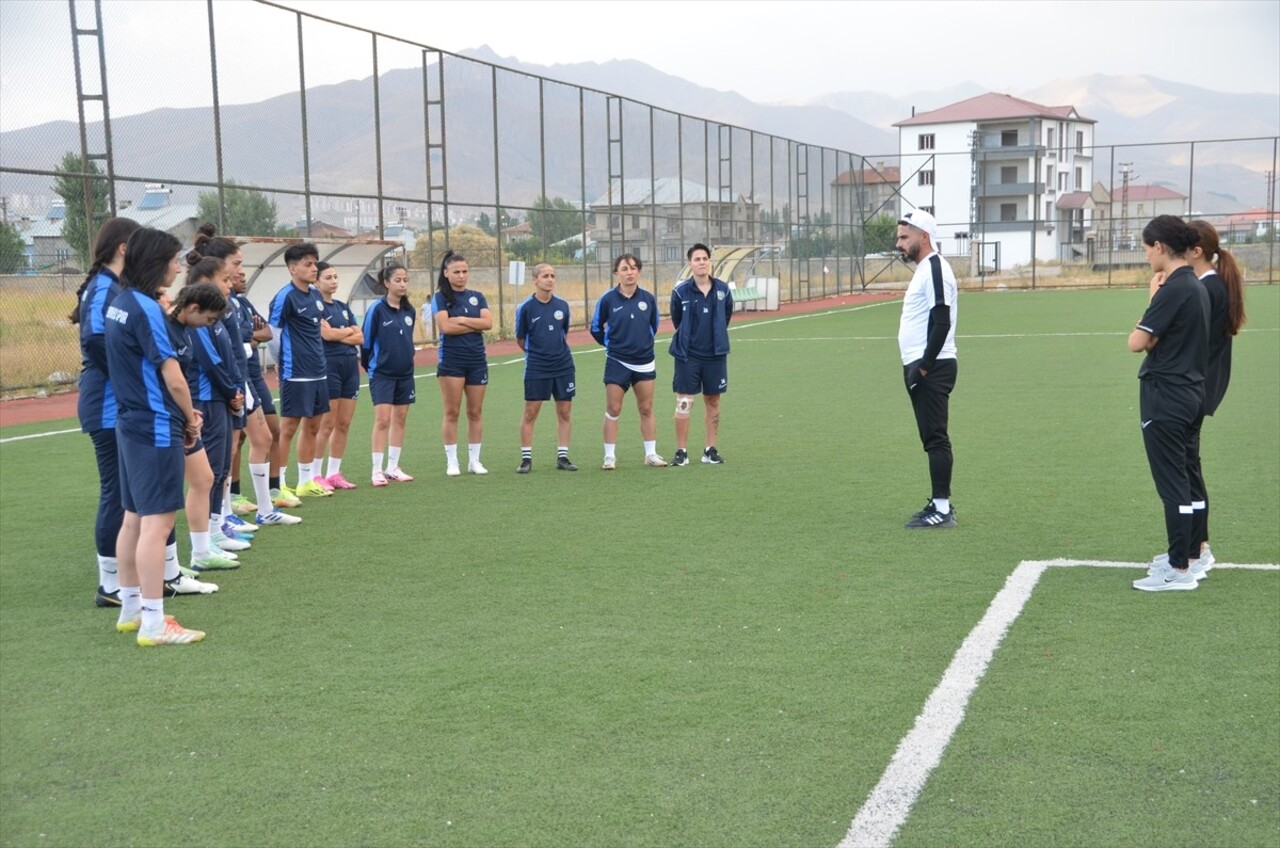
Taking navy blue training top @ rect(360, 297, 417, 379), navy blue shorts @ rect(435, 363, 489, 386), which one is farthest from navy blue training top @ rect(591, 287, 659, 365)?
navy blue training top @ rect(360, 297, 417, 379)

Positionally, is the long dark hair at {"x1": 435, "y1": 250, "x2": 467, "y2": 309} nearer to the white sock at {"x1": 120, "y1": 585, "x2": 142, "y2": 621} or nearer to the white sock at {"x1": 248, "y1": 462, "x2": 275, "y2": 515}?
the white sock at {"x1": 248, "y1": 462, "x2": 275, "y2": 515}

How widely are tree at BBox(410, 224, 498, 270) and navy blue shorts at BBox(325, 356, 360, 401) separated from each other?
14361 mm

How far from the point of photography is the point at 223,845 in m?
3.63

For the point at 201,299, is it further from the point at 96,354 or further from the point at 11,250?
the point at 11,250

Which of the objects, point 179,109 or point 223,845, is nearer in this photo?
point 223,845

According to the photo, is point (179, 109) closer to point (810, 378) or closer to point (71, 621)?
point (810, 378)

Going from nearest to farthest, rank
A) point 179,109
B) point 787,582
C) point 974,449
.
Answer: point 787,582
point 974,449
point 179,109

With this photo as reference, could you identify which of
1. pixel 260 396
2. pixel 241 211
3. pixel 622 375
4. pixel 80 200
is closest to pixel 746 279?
pixel 241 211

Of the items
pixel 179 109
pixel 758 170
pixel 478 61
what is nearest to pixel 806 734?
pixel 179 109

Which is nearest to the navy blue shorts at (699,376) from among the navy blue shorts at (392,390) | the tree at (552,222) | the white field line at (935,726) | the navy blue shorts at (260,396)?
the navy blue shorts at (392,390)

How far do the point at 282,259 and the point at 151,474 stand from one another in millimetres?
15275

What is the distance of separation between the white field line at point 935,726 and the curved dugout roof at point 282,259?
1383 cm

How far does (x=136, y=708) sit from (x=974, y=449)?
7761 mm

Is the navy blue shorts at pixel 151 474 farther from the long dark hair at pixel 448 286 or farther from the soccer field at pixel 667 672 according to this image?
the long dark hair at pixel 448 286
